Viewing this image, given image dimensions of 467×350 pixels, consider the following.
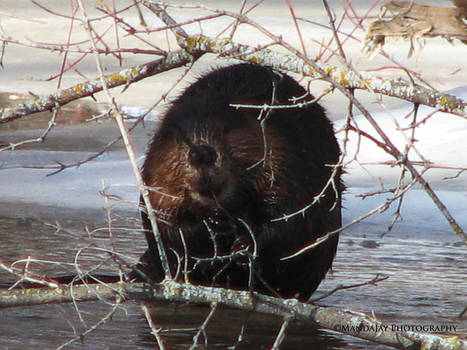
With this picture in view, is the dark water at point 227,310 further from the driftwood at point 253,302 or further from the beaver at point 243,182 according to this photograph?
the beaver at point 243,182

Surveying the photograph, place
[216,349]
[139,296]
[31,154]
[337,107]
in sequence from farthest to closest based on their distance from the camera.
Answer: [337,107] < [31,154] < [216,349] < [139,296]

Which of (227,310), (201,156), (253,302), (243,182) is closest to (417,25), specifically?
(253,302)

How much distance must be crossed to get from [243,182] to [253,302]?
3.96 feet

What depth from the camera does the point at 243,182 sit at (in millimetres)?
4078

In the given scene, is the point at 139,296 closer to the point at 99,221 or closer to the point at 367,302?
the point at 367,302

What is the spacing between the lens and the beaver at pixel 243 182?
13.3 feet

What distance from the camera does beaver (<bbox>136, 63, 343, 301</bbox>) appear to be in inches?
160

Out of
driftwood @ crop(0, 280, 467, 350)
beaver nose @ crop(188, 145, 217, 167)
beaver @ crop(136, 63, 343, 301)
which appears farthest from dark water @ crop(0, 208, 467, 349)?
beaver nose @ crop(188, 145, 217, 167)

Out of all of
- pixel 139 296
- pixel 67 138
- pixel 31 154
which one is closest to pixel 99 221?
pixel 31 154

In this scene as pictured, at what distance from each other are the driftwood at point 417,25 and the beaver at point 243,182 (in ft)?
3.47

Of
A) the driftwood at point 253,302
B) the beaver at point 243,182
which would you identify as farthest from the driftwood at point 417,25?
the beaver at point 243,182

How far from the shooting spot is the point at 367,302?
453 centimetres

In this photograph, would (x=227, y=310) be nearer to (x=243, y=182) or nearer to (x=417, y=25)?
(x=243, y=182)

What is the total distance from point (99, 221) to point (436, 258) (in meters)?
1.95
